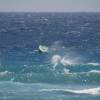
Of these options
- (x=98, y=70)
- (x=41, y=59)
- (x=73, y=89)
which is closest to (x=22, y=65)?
(x=41, y=59)

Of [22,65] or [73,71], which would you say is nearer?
[73,71]

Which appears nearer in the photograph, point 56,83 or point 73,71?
point 56,83

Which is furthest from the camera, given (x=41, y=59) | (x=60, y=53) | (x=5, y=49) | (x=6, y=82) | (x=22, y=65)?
(x=5, y=49)

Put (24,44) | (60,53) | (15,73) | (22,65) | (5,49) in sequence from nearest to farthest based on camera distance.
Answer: (15,73) → (22,65) → (60,53) → (5,49) → (24,44)

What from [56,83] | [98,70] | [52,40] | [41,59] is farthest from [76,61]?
[52,40]

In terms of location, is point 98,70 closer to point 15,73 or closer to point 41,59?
point 15,73

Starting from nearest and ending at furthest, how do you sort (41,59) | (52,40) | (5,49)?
(41,59), (5,49), (52,40)

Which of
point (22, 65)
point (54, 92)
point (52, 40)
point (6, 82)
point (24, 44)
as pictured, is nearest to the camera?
point (54, 92)

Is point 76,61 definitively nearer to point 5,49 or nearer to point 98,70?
point 98,70

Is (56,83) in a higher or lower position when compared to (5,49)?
higher
